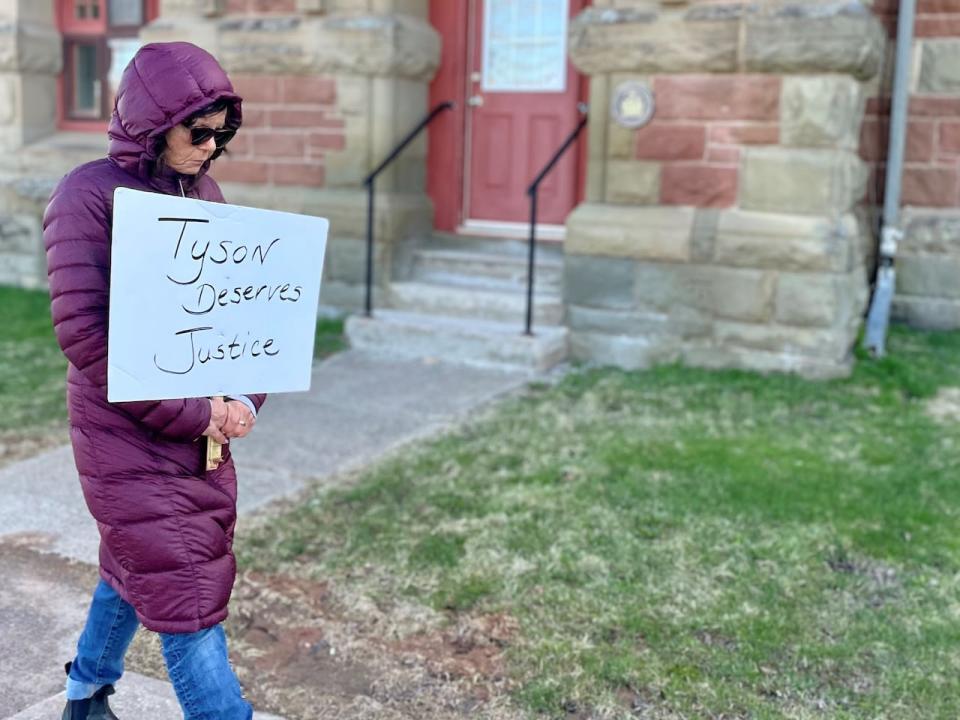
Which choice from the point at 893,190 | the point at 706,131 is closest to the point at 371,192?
the point at 706,131

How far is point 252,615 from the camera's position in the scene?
3664 mm

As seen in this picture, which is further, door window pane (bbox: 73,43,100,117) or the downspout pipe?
door window pane (bbox: 73,43,100,117)

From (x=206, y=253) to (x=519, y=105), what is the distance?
246 inches

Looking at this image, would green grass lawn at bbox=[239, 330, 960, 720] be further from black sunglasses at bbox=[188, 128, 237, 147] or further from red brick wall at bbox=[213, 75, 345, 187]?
red brick wall at bbox=[213, 75, 345, 187]

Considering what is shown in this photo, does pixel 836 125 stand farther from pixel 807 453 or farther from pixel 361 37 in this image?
pixel 361 37

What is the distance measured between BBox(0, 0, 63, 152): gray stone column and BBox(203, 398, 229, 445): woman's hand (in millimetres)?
8643

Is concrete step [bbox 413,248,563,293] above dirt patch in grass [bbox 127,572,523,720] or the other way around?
above

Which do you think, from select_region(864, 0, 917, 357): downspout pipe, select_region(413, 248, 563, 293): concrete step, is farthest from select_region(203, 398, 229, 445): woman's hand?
select_region(864, 0, 917, 357): downspout pipe

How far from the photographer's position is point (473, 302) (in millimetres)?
7723

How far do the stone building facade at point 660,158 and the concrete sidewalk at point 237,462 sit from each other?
2.52ft

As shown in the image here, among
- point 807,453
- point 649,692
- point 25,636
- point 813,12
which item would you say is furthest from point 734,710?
point 813,12

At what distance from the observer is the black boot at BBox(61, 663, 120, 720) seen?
2.65 meters

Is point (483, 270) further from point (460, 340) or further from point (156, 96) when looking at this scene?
point (156, 96)

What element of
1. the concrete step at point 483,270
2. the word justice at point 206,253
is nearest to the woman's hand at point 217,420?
the word justice at point 206,253
